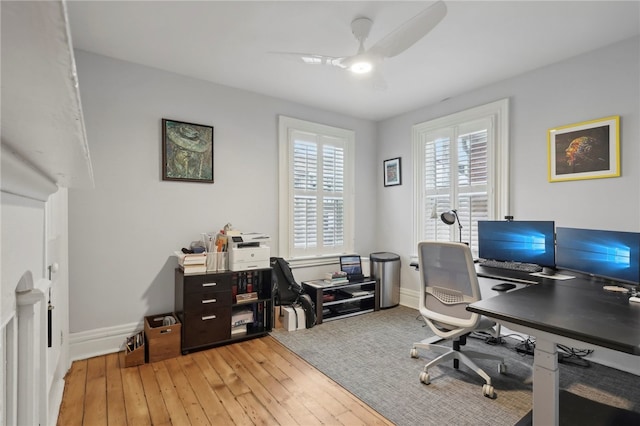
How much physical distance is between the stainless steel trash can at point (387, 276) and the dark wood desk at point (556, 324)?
2.29m

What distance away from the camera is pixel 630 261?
6.79 ft

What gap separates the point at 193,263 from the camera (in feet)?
9.52

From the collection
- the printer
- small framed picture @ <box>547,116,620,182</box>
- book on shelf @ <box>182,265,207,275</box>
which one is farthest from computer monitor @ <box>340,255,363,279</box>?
small framed picture @ <box>547,116,620,182</box>

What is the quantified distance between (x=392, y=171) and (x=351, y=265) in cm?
151

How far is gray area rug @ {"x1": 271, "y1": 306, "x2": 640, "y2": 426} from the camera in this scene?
1.99 metres

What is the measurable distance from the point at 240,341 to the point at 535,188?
10.7 ft

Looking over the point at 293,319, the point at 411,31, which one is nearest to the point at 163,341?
the point at 293,319

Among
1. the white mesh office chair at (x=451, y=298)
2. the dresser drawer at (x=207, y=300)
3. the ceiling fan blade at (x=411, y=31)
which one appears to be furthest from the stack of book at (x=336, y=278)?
the ceiling fan blade at (x=411, y=31)

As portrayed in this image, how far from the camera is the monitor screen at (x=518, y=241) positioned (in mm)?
2707

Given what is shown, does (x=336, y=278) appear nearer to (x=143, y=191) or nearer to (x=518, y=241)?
(x=518, y=241)

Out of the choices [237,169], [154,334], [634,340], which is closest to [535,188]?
[634,340]

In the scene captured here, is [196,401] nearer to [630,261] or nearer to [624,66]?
[630,261]

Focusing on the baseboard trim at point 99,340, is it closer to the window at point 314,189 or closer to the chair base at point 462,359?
the window at point 314,189

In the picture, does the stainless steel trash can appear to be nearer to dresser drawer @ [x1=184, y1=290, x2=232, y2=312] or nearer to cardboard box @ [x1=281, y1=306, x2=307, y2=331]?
cardboard box @ [x1=281, y1=306, x2=307, y2=331]
